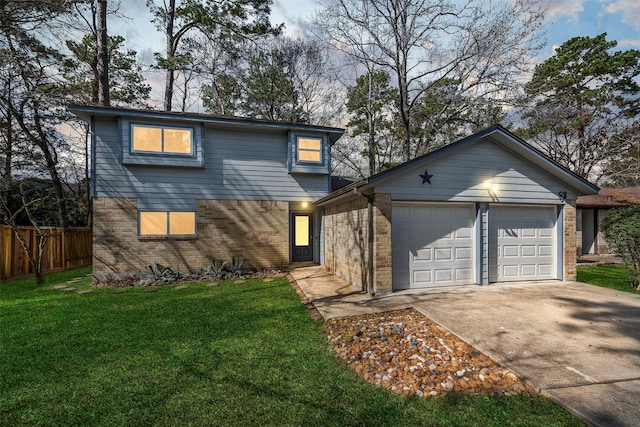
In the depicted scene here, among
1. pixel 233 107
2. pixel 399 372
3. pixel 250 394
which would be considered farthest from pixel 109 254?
pixel 233 107

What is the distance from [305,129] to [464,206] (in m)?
6.39

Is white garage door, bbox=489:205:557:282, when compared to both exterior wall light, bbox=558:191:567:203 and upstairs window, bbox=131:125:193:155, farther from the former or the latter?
upstairs window, bbox=131:125:193:155

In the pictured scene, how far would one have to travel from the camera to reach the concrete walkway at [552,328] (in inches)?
113

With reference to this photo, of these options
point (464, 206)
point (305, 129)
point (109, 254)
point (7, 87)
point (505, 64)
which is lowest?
point (109, 254)

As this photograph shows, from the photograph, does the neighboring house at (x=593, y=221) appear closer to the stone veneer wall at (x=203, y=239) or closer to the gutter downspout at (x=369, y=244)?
the gutter downspout at (x=369, y=244)

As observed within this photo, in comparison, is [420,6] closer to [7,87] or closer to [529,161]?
[529,161]

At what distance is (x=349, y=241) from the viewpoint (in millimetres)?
8180

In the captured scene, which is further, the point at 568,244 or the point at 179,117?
the point at 179,117

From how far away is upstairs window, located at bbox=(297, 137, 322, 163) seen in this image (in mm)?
10898

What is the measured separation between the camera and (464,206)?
7.55 meters

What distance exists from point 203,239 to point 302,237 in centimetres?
421

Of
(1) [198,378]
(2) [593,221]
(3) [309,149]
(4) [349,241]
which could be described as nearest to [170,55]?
(3) [309,149]

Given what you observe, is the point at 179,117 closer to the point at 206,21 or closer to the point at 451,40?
the point at 206,21

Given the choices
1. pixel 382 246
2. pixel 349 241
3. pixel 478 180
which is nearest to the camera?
pixel 382 246
